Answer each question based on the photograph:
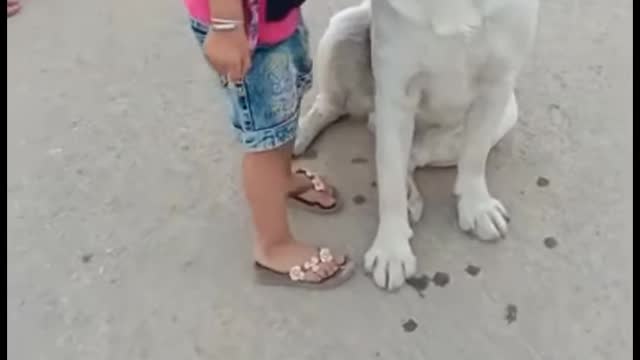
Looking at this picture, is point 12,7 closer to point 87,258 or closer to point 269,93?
point 87,258

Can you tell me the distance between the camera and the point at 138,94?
192 centimetres

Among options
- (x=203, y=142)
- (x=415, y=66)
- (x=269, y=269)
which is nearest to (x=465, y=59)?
(x=415, y=66)

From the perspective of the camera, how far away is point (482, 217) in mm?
1614

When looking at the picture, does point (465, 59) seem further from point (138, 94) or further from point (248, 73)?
point (138, 94)

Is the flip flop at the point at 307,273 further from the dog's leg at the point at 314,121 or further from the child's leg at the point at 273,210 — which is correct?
the dog's leg at the point at 314,121

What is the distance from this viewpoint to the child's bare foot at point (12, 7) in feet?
7.06

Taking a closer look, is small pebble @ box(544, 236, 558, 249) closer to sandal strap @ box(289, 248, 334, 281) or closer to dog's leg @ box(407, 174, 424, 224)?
dog's leg @ box(407, 174, 424, 224)

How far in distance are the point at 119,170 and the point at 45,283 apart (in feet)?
0.82

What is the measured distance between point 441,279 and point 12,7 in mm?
1085

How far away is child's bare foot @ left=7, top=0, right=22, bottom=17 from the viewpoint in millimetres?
2153

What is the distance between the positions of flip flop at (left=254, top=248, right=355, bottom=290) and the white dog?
0.04 m

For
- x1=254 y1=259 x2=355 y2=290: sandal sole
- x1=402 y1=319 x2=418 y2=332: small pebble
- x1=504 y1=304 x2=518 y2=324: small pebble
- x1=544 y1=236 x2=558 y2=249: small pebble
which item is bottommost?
x1=504 y1=304 x2=518 y2=324: small pebble

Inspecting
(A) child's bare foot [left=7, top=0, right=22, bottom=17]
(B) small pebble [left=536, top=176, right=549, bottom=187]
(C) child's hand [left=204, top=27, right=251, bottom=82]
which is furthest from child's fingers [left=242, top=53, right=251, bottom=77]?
(A) child's bare foot [left=7, top=0, right=22, bottom=17]

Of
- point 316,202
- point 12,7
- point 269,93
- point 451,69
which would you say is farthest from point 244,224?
point 12,7
